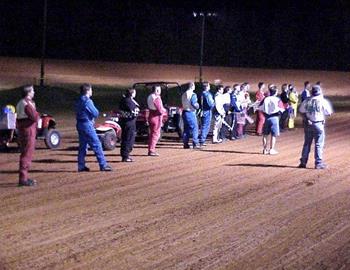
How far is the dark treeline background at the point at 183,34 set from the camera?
7769cm

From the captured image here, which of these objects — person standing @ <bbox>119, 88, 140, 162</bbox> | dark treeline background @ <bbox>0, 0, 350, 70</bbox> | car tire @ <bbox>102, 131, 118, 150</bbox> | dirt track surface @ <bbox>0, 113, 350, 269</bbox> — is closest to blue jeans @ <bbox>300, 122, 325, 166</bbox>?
dirt track surface @ <bbox>0, 113, 350, 269</bbox>

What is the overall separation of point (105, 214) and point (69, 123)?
682 inches

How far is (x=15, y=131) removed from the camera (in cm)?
1806

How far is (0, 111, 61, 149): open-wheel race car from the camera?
690 inches

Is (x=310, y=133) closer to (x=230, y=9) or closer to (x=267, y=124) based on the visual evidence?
(x=267, y=124)

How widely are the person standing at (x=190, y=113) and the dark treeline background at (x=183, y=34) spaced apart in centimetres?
5763

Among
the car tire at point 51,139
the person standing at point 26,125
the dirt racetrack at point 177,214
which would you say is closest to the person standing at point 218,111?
the dirt racetrack at point 177,214

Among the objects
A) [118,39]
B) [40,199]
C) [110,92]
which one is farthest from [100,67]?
[40,199]

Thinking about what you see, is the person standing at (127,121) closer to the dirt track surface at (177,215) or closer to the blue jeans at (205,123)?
the dirt track surface at (177,215)

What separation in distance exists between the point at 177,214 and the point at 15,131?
827 centimetres

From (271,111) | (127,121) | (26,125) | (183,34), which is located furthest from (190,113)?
(183,34)

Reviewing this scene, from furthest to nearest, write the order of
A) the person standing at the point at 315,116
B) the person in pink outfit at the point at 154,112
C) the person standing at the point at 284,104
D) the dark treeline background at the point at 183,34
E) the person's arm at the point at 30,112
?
the dark treeline background at the point at 183,34, the person standing at the point at 284,104, the person in pink outfit at the point at 154,112, the person standing at the point at 315,116, the person's arm at the point at 30,112

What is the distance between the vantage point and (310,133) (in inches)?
620

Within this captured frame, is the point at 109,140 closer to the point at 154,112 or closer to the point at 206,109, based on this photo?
the point at 154,112
